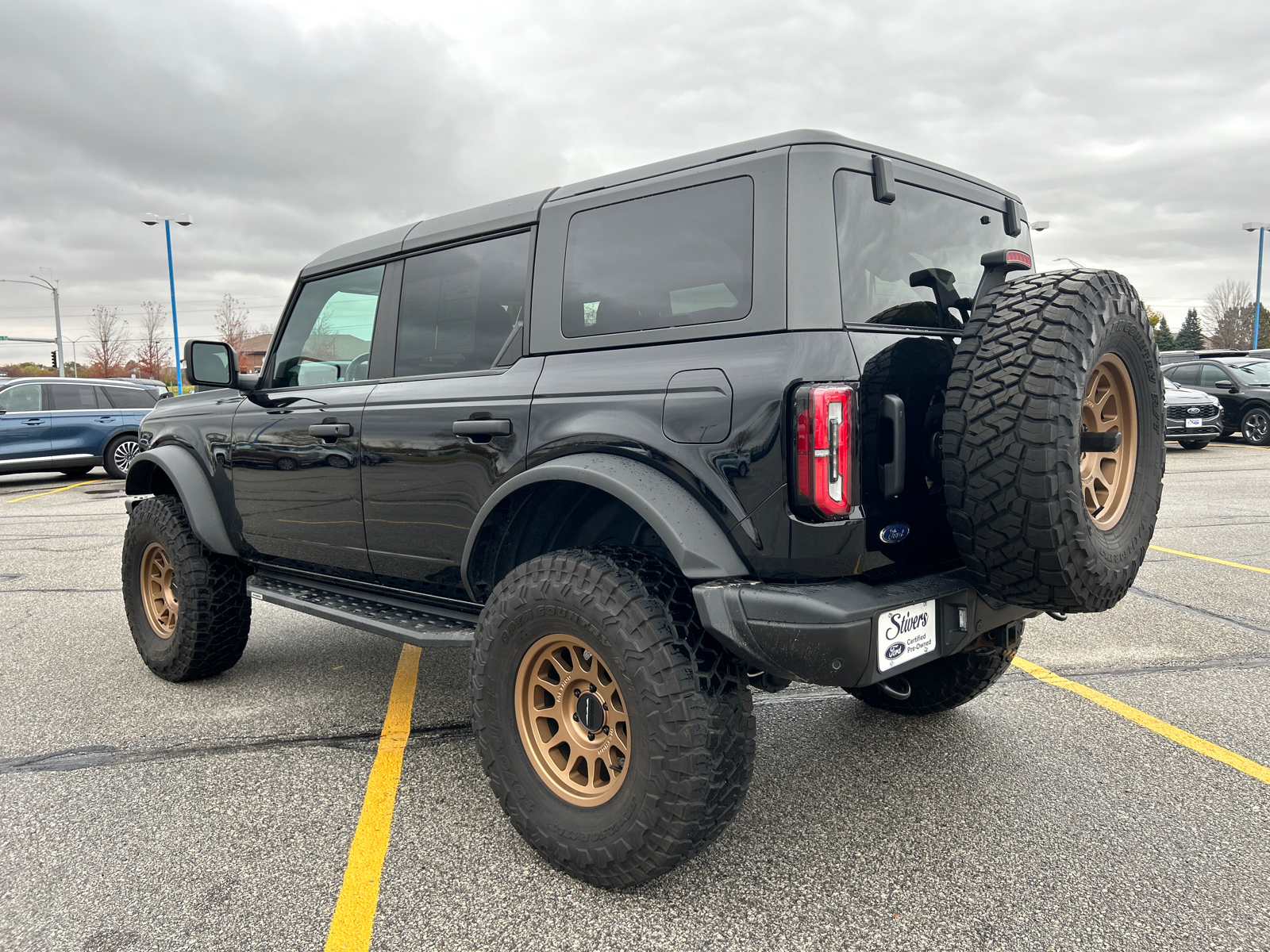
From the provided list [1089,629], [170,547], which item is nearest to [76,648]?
[170,547]

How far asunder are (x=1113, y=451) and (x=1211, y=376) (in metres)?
17.6

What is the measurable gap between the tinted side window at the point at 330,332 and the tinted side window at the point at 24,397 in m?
12.7

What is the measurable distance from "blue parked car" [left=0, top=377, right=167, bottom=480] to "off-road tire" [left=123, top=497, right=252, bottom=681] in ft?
37.1

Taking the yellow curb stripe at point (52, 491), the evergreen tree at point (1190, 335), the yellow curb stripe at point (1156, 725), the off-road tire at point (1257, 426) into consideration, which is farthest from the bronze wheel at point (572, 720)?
the evergreen tree at point (1190, 335)

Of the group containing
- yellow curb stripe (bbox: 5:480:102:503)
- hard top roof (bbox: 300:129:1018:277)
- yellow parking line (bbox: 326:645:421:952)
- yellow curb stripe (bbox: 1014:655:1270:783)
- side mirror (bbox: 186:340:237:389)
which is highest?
hard top roof (bbox: 300:129:1018:277)

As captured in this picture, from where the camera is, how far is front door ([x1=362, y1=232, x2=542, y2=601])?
2.90m

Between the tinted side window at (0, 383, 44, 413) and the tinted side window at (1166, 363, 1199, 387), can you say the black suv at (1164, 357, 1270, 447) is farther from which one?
the tinted side window at (0, 383, 44, 413)

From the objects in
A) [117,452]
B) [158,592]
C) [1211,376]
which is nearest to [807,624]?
[158,592]

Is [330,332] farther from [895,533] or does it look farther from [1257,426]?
[1257,426]

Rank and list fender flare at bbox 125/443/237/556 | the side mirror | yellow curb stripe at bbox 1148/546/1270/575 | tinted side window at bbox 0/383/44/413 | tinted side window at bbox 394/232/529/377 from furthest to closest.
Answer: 1. tinted side window at bbox 0/383/44/413
2. yellow curb stripe at bbox 1148/546/1270/575
3. fender flare at bbox 125/443/237/556
4. the side mirror
5. tinted side window at bbox 394/232/529/377

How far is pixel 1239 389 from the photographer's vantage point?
16.6 metres

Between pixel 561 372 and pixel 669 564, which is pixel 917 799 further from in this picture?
pixel 561 372

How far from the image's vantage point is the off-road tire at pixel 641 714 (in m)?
2.24

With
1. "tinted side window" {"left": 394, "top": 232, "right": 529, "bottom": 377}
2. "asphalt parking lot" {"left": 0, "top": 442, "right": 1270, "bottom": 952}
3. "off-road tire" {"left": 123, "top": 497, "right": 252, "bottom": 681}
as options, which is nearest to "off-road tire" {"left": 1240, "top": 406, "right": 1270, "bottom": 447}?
"asphalt parking lot" {"left": 0, "top": 442, "right": 1270, "bottom": 952}
